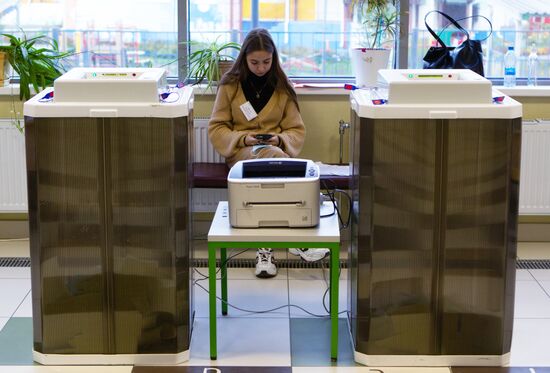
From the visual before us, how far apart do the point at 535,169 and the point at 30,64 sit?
117 inches

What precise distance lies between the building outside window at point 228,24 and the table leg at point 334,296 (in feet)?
7.45

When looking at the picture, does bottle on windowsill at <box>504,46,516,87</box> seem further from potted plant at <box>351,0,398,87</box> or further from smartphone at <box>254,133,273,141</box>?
smartphone at <box>254,133,273,141</box>

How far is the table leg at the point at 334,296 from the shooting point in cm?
368

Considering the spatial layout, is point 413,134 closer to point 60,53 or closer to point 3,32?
point 60,53

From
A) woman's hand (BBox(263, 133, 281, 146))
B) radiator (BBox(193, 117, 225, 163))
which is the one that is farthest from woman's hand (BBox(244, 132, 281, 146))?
radiator (BBox(193, 117, 225, 163))

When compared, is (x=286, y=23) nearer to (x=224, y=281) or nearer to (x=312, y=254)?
(x=312, y=254)

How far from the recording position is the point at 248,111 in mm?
5039

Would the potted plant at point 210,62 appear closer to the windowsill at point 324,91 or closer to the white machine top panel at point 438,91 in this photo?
the windowsill at point 324,91

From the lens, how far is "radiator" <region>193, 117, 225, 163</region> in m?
5.40

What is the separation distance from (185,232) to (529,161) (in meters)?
2.58

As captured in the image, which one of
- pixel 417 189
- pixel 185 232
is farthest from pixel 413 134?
pixel 185 232

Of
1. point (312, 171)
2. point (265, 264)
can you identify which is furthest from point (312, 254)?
point (312, 171)

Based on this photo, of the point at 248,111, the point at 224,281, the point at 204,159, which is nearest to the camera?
the point at 224,281

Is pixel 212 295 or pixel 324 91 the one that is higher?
pixel 324 91
